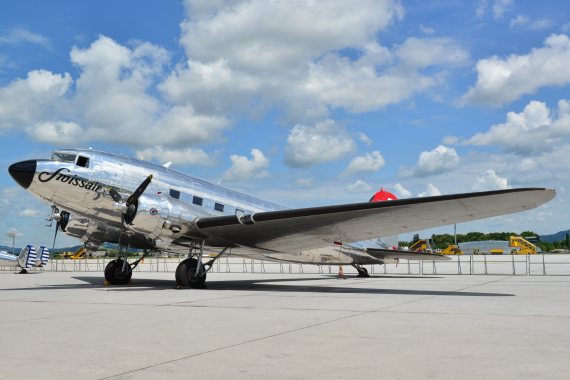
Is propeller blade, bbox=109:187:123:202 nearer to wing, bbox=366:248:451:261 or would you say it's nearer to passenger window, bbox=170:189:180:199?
passenger window, bbox=170:189:180:199

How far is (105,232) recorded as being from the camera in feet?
65.4

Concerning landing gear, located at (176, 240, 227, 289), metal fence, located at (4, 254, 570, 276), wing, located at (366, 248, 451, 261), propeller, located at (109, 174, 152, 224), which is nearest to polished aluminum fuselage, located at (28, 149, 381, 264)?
propeller, located at (109, 174, 152, 224)

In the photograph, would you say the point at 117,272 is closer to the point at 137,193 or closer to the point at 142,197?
the point at 142,197

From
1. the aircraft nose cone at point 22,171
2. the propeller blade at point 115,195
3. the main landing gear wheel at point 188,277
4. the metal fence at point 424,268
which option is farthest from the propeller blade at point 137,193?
the metal fence at point 424,268

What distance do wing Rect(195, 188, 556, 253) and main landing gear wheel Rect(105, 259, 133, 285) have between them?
4.75 m

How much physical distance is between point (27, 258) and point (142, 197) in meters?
23.0

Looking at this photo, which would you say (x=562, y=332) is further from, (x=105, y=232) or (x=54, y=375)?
(x=105, y=232)

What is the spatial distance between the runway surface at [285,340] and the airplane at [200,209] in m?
3.21

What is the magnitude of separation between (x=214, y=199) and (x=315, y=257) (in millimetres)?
6136

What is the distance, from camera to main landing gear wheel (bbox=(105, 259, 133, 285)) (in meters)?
19.0

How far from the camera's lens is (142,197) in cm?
1520

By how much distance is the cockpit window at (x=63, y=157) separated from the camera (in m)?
14.9

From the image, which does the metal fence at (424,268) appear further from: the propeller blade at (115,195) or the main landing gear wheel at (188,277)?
the propeller blade at (115,195)

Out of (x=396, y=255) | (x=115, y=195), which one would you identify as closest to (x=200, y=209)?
(x=115, y=195)
